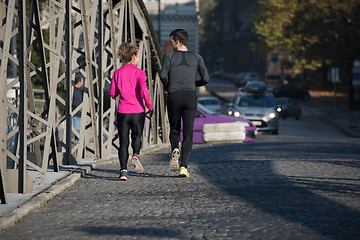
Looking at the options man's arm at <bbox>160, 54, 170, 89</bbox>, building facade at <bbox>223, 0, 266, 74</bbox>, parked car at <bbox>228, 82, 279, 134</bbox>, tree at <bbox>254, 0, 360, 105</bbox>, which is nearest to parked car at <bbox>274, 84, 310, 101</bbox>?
tree at <bbox>254, 0, 360, 105</bbox>

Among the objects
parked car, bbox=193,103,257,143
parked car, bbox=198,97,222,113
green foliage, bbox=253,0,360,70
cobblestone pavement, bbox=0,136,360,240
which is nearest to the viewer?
cobblestone pavement, bbox=0,136,360,240

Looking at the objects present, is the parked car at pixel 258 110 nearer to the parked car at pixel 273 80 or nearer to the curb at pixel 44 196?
the curb at pixel 44 196

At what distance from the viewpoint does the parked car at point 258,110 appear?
26.2 meters

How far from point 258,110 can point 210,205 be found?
19550 millimetres

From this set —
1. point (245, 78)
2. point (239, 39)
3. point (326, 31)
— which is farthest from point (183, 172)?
point (239, 39)

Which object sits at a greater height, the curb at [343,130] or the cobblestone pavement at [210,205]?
the cobblestone pavement at [210,205]

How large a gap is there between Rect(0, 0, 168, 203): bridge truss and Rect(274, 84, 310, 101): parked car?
131 ft

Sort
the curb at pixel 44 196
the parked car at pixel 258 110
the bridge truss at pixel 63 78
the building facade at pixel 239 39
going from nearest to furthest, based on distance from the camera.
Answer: the curb at pixel 44 196, the bridge truss at pixel 63 78, the parked car at pixel 258 110, the building facade at pixel 239 39

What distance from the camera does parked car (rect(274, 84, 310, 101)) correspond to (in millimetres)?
58031

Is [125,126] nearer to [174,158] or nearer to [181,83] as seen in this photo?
[174,158]

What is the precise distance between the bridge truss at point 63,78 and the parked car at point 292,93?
39988 millimetres

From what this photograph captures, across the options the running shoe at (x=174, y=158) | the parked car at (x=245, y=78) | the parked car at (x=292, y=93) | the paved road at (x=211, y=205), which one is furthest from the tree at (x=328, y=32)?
the running shoe at (x=174, y=158)

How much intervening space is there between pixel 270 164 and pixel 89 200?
13.0 feet

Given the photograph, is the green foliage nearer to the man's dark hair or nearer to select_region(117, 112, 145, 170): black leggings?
the man's dark hair
